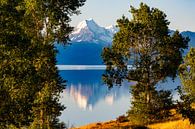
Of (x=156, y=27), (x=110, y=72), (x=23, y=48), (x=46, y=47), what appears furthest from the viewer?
(x=110, y=72)

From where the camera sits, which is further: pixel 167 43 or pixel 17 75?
pixel 167 43

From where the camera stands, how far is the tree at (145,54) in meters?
52.9

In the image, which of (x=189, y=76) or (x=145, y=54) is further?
(x=145, y=54)

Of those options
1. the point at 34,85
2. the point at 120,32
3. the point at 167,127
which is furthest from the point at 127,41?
the point at 34,85

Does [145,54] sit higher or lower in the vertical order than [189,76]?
higher

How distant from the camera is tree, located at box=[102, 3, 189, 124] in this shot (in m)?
52.9

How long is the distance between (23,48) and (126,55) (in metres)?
28.3

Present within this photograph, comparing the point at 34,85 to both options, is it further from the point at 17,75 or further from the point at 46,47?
the point at 46,47

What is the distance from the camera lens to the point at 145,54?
54.2 m

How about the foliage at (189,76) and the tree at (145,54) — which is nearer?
the foliage at (189,76)

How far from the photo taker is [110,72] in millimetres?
56406

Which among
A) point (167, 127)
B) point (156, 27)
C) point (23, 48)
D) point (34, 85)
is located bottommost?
point (167, 127)

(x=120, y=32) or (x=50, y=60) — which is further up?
(x=120, y=32)

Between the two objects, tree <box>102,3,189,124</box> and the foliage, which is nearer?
the foliage
